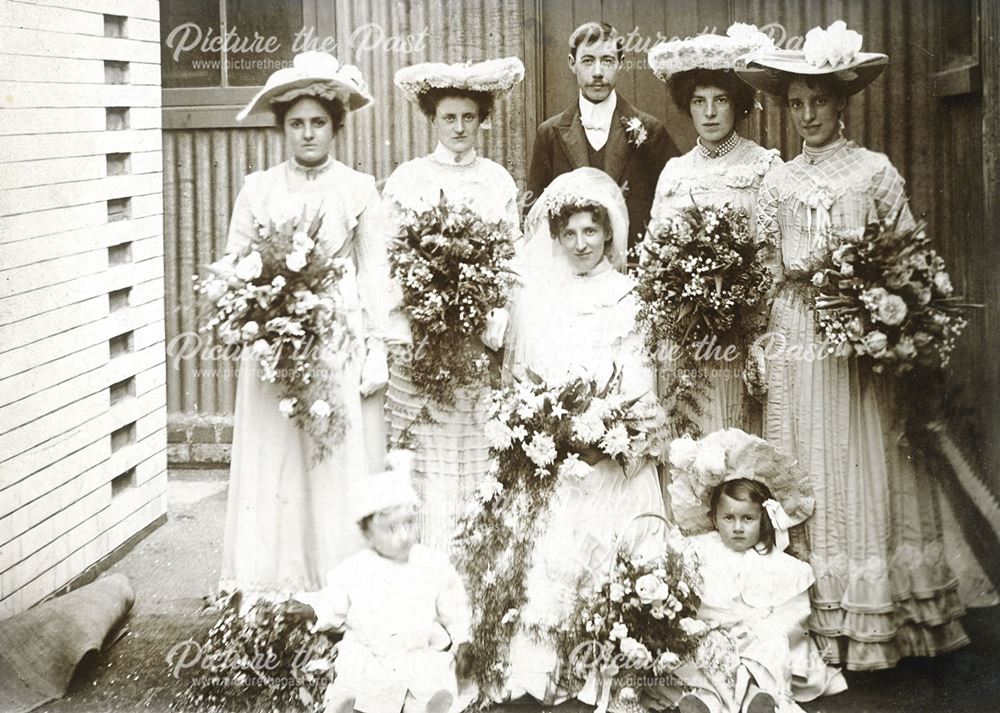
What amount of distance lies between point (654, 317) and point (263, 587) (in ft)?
6.25

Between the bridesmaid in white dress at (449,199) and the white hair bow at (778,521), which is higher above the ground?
the bridesmaid in white dress at (449,199)

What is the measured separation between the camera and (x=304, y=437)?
4.39 m

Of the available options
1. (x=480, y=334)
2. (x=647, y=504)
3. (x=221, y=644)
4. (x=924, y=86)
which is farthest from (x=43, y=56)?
(x=924, y=86)

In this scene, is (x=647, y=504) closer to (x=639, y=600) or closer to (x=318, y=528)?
(x=639, y=600)

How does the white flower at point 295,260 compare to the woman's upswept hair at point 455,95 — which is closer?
the white flower at point 295,260

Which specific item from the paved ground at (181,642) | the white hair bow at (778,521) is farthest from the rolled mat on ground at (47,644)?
the white hair bow at (778,521)

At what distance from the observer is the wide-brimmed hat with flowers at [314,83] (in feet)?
14.1

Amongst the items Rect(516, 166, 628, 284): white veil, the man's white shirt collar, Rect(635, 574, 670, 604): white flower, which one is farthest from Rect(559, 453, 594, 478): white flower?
the man's white shirt collar

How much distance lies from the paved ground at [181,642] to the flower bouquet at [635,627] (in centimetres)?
18

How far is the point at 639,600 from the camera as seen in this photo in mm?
4203

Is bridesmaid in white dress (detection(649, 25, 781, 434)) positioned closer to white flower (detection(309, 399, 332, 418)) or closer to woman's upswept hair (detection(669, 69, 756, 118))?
woman's upswept hair (detection(669, 69, 756, 118))
